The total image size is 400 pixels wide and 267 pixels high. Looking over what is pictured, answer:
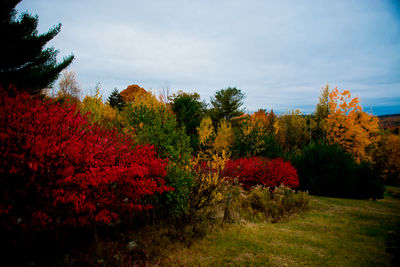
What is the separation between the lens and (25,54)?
9344mm

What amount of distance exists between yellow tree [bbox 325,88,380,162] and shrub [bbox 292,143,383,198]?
24.6 feet

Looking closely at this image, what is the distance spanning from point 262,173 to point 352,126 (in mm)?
18327

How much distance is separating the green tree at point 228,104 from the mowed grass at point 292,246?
2894 centimetres

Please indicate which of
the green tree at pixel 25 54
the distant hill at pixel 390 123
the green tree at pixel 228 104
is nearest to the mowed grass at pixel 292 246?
the green tree at pixel 25 54

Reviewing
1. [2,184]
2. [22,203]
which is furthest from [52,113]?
[22,203]

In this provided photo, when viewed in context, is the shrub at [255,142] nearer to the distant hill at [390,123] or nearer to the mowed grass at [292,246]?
the mowed grass at [292,246]

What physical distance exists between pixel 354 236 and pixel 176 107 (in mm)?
26069

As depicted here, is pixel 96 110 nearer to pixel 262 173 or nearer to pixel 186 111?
pixel 262 173

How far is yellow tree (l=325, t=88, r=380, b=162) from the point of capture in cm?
2150

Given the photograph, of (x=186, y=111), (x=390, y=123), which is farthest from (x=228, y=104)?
(x=390, y=123)

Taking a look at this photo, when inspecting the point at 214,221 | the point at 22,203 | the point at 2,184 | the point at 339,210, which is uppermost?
the point at 2,184

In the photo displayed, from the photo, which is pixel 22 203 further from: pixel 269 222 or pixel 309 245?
pixel 269 222

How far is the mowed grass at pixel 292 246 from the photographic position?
14.0 feet

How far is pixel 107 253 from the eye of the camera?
4.14 metres
